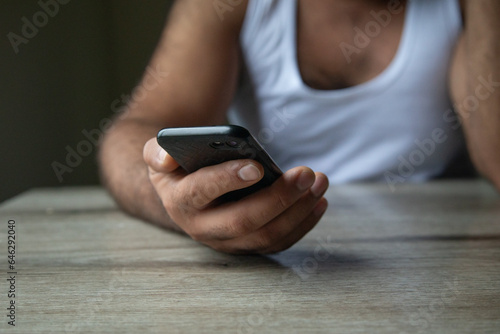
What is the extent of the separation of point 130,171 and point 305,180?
0.43 metres

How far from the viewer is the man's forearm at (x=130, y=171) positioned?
0.72 metres

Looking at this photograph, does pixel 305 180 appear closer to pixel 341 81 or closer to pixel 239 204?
pixel 239 204

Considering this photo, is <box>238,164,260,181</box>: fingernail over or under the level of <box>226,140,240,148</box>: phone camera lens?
under

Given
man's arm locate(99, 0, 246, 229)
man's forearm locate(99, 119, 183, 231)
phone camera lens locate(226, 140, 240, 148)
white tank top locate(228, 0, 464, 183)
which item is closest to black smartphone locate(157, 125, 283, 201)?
phone camera lens locate(226, 140, 240, 148)

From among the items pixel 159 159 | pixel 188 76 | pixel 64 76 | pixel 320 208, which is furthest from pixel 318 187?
pixel 64 76

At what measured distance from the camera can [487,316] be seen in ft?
1.18

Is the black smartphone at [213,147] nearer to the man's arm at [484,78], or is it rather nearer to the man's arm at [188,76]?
the man's arm at [188,76]

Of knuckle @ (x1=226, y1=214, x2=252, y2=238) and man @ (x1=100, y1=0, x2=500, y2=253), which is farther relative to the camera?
man @ (x1=100, y1=0, x2=500, y2=253)

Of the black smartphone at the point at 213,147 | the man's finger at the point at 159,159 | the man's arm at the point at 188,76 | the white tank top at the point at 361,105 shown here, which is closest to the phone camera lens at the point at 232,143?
the black smartphone at the point at 213,147

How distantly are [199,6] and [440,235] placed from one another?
2.48 feet

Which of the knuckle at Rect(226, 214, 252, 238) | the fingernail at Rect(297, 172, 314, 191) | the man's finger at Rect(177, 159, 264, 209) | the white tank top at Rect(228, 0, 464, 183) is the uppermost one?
the man's finger at Rect(177, 159, 264, 209)

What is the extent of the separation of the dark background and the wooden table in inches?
70.0

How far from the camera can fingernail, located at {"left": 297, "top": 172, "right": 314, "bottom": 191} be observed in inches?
18.4

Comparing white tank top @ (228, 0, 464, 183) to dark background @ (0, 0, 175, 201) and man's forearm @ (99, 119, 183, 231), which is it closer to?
man's forearm @ (99, 119, 183, 231)
